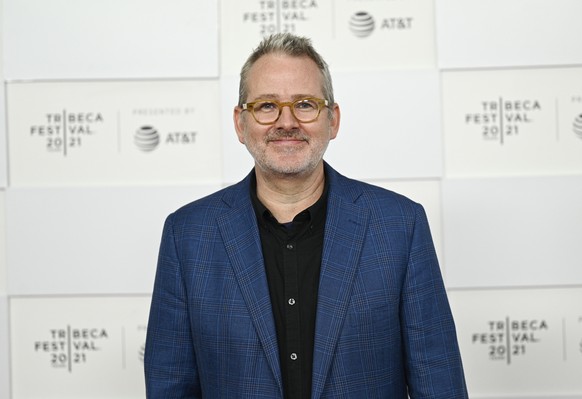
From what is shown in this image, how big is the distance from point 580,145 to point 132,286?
1224 mm

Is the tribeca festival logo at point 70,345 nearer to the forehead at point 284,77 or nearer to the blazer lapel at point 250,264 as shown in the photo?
the blazer lapel at point 250,264

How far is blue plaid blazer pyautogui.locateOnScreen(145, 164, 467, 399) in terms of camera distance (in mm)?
1216

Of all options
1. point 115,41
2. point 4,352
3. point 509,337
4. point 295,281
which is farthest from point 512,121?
point 4,352

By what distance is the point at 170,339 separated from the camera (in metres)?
1.29

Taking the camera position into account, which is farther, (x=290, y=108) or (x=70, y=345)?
(x=70, y=345)

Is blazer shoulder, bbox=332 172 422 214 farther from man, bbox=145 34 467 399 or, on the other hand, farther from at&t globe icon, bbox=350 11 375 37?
at&t globe icon, bbox=350 11 375 37

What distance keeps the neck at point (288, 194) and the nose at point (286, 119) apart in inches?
3.7

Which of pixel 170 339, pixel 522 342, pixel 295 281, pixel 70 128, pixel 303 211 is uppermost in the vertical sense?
pixel 70 128

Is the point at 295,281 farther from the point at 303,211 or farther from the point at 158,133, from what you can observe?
the point at 158,133

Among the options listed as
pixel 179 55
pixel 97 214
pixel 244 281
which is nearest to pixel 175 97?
pixel 179 55

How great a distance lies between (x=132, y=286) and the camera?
1.94 m

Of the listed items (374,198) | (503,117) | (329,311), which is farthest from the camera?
(503,117)

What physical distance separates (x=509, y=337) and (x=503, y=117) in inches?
22.6

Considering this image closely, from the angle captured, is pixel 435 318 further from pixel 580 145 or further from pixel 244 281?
pixel 580 145
